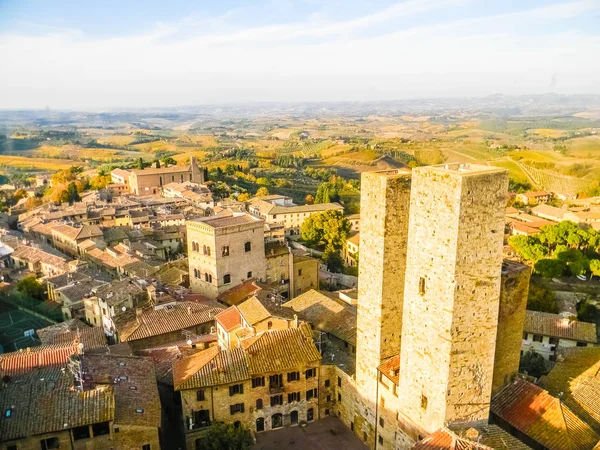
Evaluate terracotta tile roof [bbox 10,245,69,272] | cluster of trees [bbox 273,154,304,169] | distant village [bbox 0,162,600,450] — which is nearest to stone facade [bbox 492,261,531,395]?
distant village [bbox 0,162,600,450]

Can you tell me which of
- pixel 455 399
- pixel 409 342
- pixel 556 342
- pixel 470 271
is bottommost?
pixel 556 342

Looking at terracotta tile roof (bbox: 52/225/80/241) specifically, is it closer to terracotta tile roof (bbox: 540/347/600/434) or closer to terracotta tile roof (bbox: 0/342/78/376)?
terracotta tile roof (bbox: 0/342/78/376)

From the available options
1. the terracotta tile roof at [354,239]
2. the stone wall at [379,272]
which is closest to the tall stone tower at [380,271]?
the stone wall at [379,272]

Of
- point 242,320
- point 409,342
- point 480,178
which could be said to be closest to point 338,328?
point 242,320

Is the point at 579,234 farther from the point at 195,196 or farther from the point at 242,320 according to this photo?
the point at 195,196

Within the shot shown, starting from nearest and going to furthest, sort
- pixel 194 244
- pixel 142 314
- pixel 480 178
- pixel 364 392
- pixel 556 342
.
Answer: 1. pixel 480 178
2. pixel 364 392
3. pixel 142 314
4. pixel 556 342
5. pixel 194 244
